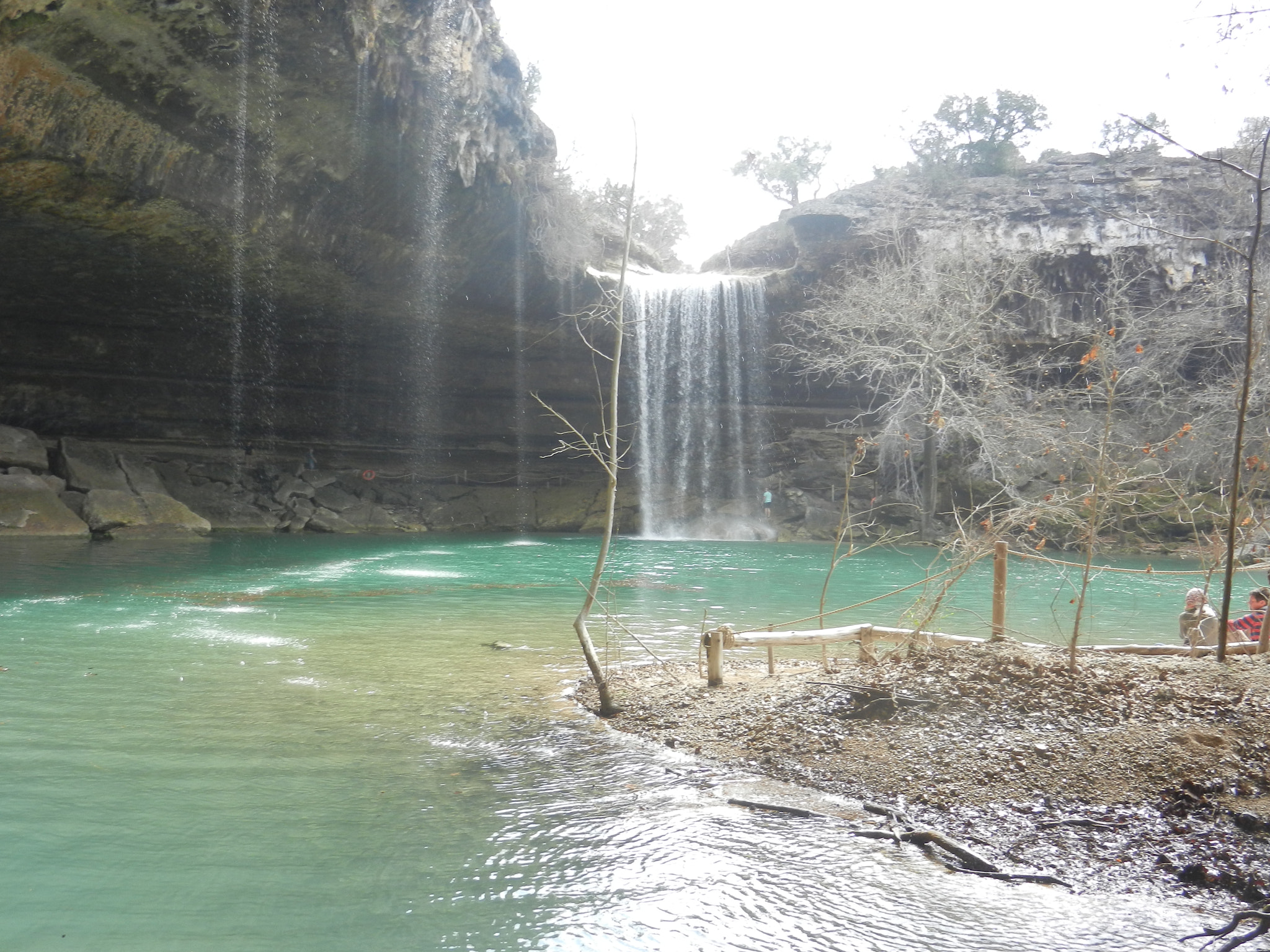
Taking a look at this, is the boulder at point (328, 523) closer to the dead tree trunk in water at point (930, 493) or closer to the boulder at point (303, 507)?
the boulder at point (303, 507)

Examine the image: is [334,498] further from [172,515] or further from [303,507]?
[172,515]

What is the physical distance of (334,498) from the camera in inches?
1016

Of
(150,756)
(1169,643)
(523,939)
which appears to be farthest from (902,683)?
(1169,643)

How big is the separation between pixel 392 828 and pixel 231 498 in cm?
2292

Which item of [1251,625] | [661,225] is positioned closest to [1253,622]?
[1251,625]

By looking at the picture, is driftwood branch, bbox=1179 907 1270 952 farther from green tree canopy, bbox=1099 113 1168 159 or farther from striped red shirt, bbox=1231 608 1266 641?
green tree canopy, bbox=1099 113 1168 159

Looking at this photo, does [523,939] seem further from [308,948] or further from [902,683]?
[902,683]

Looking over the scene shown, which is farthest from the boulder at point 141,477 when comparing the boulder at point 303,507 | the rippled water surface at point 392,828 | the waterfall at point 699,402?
the rippled water surface at point 392,828

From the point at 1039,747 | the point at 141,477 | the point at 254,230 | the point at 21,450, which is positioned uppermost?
the point at 254,230

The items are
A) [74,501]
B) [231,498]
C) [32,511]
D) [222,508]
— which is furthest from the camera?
[231,498]

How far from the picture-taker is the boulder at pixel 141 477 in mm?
21797

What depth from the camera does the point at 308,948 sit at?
292cm

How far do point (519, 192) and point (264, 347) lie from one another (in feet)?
32.0

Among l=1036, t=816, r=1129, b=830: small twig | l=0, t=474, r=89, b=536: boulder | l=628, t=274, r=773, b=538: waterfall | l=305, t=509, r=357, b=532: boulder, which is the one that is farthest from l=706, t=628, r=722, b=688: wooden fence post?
l=305, t=509, r=357, b=532: boulder
